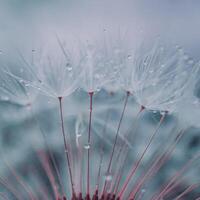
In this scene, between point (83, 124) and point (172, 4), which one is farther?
point (172, 4)

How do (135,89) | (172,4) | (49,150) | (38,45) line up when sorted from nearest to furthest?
(135,89), (38,45), (49,150), (172,4)

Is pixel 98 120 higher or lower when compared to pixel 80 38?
lower

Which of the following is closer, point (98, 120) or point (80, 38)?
point (80, 38)

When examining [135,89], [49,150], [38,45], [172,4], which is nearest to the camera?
[135,89]

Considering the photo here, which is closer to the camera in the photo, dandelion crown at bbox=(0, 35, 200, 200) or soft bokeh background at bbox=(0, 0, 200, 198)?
dandelion crown at bbox=(0, 35, 200, 200)

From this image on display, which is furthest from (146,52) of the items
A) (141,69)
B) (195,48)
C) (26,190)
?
(26,190)

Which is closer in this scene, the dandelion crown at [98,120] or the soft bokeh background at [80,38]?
the dandelion crown at [98,120]

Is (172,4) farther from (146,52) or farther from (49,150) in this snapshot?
(49,150)

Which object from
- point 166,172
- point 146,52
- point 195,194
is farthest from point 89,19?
point 195,194

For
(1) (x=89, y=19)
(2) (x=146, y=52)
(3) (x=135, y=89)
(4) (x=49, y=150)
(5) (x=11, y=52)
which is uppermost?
(1) (x=89, y=19)

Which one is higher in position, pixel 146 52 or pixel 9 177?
pixel 146 52
